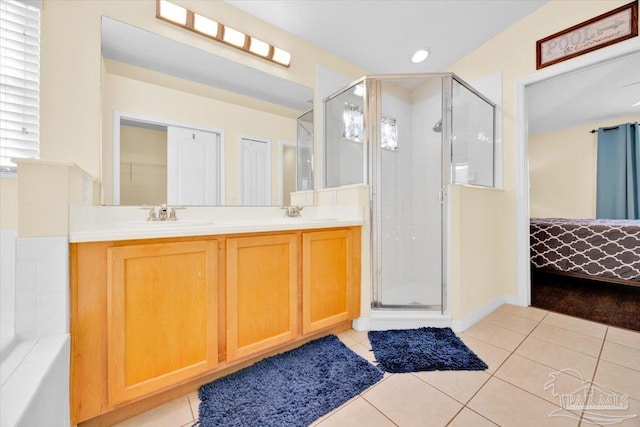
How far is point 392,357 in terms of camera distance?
157cm

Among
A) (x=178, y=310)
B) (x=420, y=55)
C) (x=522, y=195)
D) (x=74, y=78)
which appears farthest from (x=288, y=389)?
(x=420, y=55)

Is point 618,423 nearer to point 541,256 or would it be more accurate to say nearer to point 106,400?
point 106,400

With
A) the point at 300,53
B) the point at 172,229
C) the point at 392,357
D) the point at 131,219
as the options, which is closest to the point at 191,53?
the point at 300,53

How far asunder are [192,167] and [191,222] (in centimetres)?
40

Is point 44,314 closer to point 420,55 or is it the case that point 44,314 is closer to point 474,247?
point 474,247

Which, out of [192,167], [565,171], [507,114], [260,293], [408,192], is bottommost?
[260,293]

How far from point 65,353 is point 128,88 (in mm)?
1365

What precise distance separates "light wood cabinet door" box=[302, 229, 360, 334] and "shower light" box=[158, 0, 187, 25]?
158 centimetres

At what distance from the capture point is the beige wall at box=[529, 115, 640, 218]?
15.0 ft

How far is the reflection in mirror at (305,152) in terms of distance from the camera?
2174 millimetres

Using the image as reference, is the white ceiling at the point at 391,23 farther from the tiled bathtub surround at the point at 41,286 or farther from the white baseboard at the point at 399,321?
the white baseboard at the point at 399,321

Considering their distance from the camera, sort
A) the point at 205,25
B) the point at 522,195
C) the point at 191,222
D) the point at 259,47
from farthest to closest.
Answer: the point at 522,195 < the point at 259,47 < the point at 205,25 < the point at 191,222

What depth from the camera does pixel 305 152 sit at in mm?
2213

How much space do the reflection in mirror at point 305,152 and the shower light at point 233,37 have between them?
674mm
